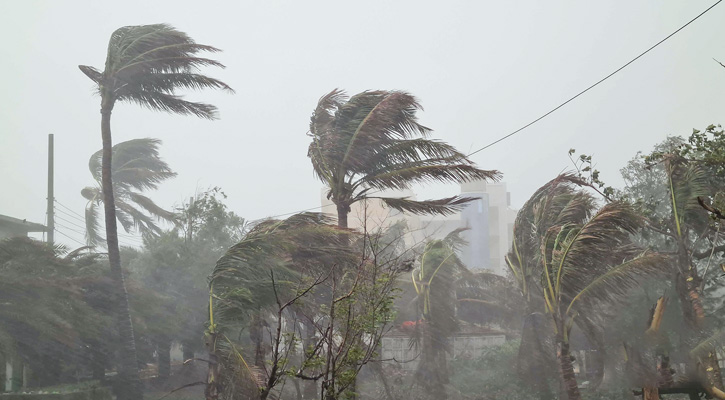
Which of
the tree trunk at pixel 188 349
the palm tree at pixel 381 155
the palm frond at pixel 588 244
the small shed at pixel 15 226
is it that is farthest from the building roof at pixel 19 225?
the palm frond at pixel 588 244

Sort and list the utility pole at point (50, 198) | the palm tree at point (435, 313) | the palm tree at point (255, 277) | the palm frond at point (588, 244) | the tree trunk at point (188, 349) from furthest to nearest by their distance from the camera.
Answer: the utility pole at point (50, 198), the tree trunk at point (188, 349), the palm tree at point (435, 313), the palm frond at point (588, 244), the palm tree at point (255, 277)

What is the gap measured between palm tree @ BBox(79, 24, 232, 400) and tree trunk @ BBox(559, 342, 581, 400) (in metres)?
9.71

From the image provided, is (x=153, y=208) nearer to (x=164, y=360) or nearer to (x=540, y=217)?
(x=164, y=360)

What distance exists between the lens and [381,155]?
44.9ft

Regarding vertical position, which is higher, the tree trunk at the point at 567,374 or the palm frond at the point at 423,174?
the palm frond at the point at 423,174

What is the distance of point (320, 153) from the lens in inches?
535

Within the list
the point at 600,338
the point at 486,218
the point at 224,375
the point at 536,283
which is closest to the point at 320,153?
the point at 224,375

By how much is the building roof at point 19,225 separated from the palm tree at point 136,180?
3436mm

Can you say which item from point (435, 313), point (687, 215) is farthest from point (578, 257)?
point (435, 313)

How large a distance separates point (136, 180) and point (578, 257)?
21.5 metres

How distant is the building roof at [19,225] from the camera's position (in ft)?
67.7

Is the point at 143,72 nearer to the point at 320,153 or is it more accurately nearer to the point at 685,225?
the point at 320,153

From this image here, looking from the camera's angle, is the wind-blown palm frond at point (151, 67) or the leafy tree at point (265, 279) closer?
the leafy tree at point (265, 279)

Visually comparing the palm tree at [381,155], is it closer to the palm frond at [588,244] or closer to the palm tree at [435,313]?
the palm frond at [588,244]
